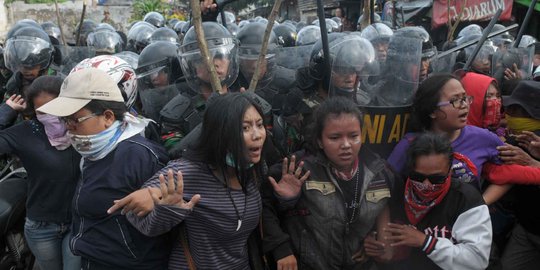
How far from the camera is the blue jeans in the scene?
2.83m

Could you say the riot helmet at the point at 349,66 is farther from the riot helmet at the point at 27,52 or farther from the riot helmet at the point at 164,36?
the riot helmet at the point at 164,36

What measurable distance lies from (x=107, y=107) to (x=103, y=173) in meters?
0.32

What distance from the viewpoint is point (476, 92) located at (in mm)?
3025

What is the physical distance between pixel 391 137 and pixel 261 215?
968 millimetres

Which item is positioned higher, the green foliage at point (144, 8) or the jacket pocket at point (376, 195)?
the jacket pocket at point (376, 195)

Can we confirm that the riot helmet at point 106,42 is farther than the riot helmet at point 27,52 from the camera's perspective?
Yes

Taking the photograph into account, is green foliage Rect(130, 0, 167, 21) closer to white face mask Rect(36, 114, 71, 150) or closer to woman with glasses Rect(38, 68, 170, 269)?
white face mask Rect(36, 114, 71, 150)

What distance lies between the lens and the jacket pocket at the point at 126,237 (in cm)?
212

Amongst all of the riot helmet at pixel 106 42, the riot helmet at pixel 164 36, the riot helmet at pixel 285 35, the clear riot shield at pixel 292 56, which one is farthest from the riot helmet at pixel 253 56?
the riot helmet at pixel 106 42

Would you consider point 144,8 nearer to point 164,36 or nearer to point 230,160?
point 164,36

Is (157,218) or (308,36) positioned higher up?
(157,218)

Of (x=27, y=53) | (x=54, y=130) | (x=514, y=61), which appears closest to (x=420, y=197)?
(x=54, y=130)

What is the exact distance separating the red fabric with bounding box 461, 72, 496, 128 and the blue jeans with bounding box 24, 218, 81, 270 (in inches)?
104

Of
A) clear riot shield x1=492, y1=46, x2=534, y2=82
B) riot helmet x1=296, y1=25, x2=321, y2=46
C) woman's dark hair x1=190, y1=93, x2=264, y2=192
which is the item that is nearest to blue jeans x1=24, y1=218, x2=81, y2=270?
woman's dark hair x1=190, y1=93, x2=264, y2=192
